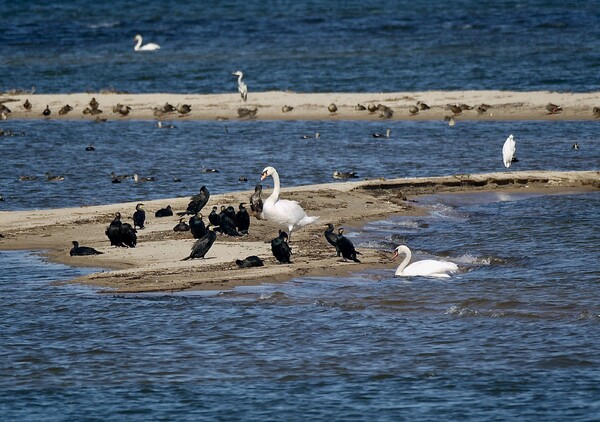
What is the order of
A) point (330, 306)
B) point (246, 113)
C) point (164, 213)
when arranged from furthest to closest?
point (246, 113)
point (164, 213)
point (330, 306)

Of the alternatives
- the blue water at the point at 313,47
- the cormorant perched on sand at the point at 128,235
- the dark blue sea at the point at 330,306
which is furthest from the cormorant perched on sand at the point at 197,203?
the blue water at the point at 313,47

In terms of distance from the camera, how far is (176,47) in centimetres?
7500

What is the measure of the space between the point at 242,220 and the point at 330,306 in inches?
195

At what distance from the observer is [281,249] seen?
19.1m

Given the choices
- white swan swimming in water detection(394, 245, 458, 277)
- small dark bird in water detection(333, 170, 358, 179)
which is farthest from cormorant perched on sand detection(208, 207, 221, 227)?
small dark bird in water detection(333, 170, 358, 179)


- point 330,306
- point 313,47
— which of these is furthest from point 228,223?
point 313,47

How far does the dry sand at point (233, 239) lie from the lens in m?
18.8

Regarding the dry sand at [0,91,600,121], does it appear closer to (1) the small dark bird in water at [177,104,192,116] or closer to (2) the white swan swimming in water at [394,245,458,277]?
(1) the small dark bird in water at [177,104,192,116]

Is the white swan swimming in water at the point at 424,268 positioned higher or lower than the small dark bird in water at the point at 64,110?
lower

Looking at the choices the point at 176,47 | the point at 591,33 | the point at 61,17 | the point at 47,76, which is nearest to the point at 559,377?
the point at 47,76

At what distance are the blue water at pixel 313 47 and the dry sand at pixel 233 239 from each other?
2025 centimetres

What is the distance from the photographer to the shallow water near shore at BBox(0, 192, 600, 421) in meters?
13.4

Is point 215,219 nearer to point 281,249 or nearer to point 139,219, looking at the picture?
point 139,219

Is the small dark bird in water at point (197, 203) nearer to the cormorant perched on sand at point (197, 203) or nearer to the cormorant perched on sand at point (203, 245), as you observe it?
the cormorant perched on sand at point (197, 203)
